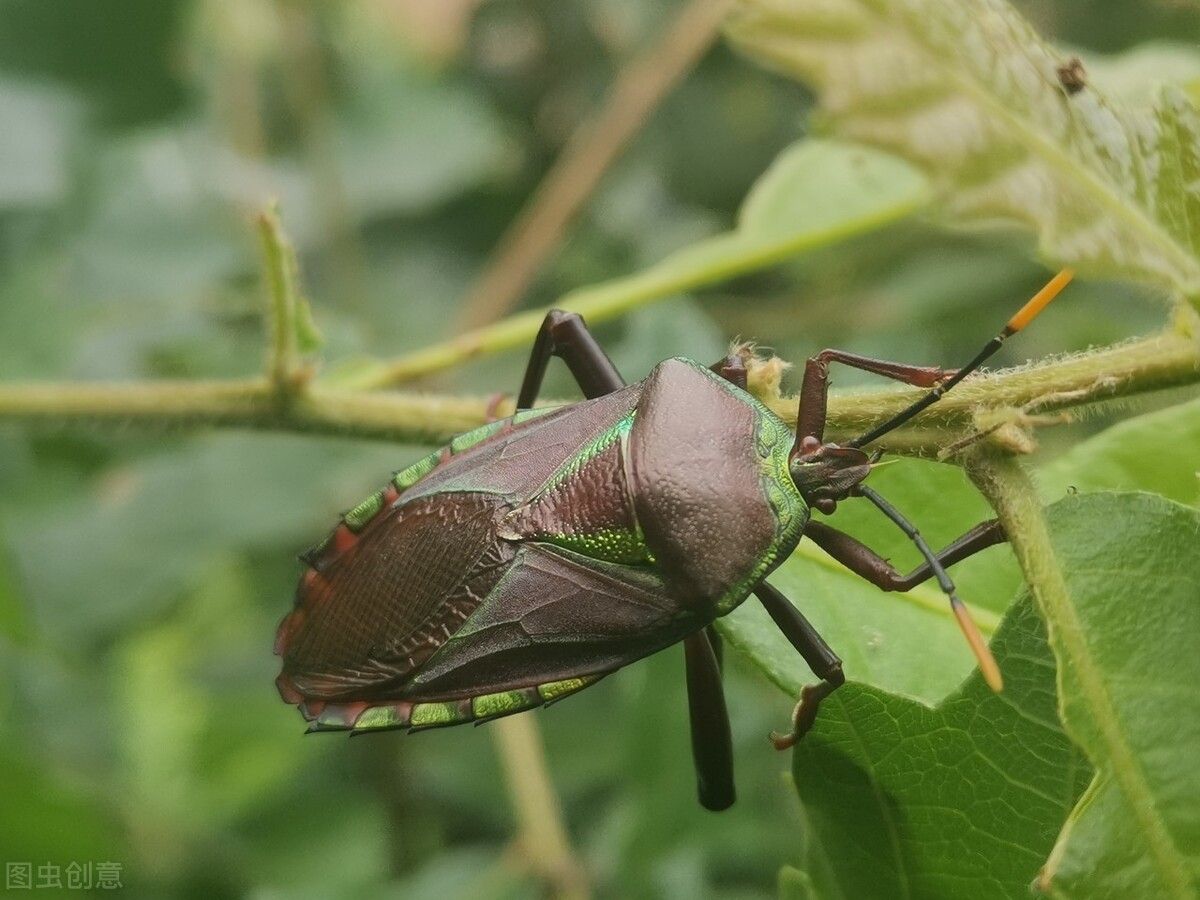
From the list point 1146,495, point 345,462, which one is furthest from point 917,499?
point 345,462

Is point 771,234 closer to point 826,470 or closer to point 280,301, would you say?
point 826,470

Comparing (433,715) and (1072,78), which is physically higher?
(1072,78)

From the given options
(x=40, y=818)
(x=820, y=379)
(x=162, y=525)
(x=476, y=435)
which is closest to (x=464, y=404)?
(x=476, y=435)

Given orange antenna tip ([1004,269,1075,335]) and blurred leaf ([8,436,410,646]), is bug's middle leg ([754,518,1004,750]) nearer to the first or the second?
orange antenna tip ([1004,269,1075,335])

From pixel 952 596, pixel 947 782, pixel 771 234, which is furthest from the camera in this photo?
pixel 771 234

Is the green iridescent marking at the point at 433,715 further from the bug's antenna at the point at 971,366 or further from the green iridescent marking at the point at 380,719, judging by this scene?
the bug's antenna at the point at 971,366

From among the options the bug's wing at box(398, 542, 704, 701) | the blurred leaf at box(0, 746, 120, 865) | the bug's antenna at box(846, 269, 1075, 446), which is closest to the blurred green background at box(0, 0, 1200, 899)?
the blurred leaf at box(0, 746, 120, 865)
